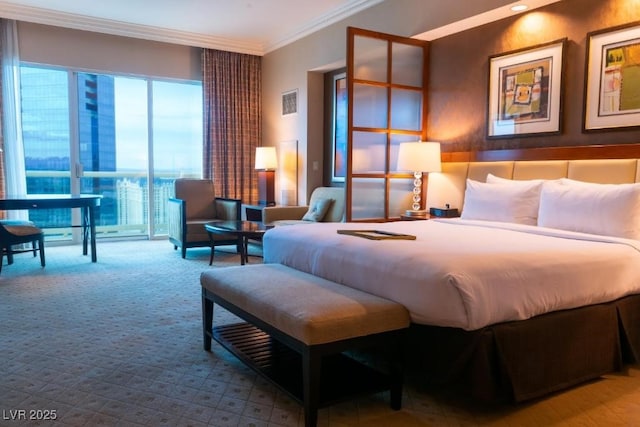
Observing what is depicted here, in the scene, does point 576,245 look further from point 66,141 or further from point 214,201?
point 66,141

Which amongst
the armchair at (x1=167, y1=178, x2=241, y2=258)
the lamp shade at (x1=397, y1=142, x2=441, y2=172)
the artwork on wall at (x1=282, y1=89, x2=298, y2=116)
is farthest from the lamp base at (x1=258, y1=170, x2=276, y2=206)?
the lamp shade at (x1=397, y1=142, x2=441, y2=172)

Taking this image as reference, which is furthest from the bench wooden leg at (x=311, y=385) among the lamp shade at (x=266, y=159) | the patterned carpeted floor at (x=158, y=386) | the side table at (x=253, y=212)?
the lamp shade at (x=266, y=159)

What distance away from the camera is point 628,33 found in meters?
3.30

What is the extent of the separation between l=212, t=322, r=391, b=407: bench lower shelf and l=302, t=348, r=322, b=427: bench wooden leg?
0.17ft

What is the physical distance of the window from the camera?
20.7 ft

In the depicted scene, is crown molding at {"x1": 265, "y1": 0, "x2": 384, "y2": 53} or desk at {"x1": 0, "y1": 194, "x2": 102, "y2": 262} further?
crown molding at {"x1": 265, "y1": 0, "x2": 384, "y2": 53}

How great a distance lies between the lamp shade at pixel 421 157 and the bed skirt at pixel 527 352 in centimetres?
213

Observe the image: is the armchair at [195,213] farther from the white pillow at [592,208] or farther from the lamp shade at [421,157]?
the white pillow at [592,208]

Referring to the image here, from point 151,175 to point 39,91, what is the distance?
5.70 ft

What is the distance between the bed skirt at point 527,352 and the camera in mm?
2027

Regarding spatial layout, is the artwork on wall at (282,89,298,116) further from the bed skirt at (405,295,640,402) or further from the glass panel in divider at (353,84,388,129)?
the bed skirt at (405,295,640,402)

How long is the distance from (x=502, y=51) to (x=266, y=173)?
11.7ft

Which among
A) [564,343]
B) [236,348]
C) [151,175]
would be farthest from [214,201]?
[564,343]

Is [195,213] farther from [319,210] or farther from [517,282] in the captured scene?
[517,282]
